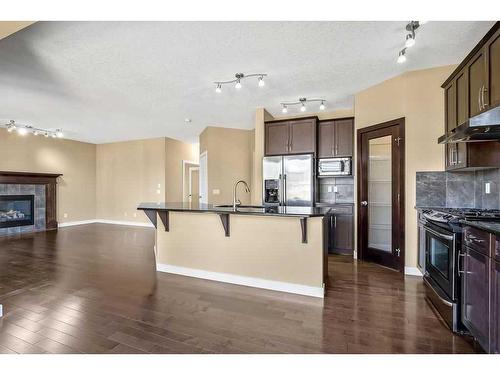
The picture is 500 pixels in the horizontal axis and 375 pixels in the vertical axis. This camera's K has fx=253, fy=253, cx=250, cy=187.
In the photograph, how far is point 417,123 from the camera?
3.34 meters

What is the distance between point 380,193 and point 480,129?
176 cm

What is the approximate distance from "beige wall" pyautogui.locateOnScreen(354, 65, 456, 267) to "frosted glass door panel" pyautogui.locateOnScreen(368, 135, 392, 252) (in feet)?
0.93

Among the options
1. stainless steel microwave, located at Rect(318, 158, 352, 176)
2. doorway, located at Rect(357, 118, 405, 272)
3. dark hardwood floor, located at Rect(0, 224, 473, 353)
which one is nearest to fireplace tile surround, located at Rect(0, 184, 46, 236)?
dark hardwood floor, located at Rect(0, 224, 473, 353)

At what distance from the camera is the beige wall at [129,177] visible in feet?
24.9

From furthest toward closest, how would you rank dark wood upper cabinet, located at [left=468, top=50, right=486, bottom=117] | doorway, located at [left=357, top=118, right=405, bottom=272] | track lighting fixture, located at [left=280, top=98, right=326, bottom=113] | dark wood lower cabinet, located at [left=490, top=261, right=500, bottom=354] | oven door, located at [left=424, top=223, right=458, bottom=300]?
1. track lighting fixture, located at [left=280, top=98, right=326, bottom=113]
2. doorway, located at [left=357, top=118, right=405, bottom=272]
3. dark wood upper cabinet, located at [left=468, top=50, right=486, bottom=117]
4. oven door, located at [left=424, top=223, right=458, bottom=300]
5. dark wood lower cabinet, located at [left=490, top=261, right=500, bottom=354]

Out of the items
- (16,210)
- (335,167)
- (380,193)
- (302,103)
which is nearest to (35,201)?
(16,210)

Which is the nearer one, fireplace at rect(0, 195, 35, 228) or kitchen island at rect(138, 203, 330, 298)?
kitchen island at rect(138, 203, 330, 298)

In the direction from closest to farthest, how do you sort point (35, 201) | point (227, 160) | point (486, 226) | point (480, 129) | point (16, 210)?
1. point (486, 226)
2. point (480, 129)
3. point (227, 160)
4. point (16, 210)
5. point (35, 201)

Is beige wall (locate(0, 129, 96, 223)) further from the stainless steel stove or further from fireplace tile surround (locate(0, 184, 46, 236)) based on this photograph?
the stainless steel stove

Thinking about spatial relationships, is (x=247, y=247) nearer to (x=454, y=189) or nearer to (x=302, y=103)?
(x=454, y=189)

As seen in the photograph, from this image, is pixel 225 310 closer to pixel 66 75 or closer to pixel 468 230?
pixel 468 230

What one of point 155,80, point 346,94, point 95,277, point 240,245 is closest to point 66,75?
point 155,80

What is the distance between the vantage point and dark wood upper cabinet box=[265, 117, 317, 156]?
4.61 meters

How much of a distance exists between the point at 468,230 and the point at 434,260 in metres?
0.69
